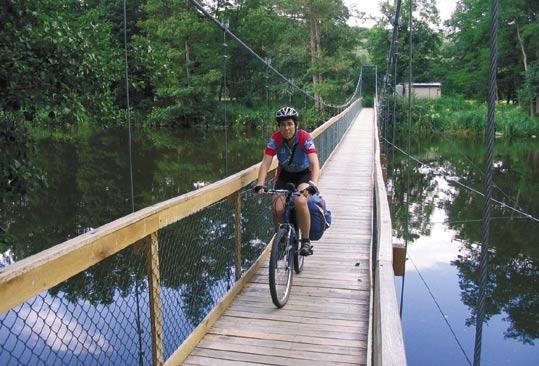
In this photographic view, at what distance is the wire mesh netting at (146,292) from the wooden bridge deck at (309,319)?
0.45 metres

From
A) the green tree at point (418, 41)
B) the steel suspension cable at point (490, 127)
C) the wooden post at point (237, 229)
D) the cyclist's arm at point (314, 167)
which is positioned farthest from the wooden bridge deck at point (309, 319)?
the green tree at point (418, 41)

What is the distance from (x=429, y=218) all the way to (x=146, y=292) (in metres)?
9.16

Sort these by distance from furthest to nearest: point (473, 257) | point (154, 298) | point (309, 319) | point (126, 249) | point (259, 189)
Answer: point (473, 257) → point (126, 249) → point (259, 189) → point (309, 319) → point (154, 298)

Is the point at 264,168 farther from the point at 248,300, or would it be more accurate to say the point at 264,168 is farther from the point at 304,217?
the point at 248,300

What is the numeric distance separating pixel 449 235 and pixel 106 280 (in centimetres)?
787

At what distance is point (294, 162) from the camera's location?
323 cm

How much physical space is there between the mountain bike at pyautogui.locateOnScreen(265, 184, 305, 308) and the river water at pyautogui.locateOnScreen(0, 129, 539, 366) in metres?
0.85

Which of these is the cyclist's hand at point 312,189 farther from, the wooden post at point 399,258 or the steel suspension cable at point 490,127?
the wooden post at point 399,258

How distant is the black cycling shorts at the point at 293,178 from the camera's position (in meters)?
3.30

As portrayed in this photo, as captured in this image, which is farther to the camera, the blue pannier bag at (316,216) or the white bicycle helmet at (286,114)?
the blue pannier bag at (316,216)

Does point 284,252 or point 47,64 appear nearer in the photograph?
point 284,252

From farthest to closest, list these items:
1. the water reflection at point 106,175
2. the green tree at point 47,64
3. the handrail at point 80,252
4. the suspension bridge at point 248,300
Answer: the water reflection at point 106,175
the green tree at point 47,64
the suspension bridge at point 248,300
the handrail at point 80,252

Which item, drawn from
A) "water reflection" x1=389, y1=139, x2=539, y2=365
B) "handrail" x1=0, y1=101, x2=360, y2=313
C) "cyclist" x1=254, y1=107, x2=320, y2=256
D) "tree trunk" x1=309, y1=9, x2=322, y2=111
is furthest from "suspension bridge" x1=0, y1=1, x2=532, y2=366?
"tree trunk" x1=309, y1=9, x2=322, y2=111

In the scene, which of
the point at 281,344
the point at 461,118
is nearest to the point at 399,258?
the point at 281,344
